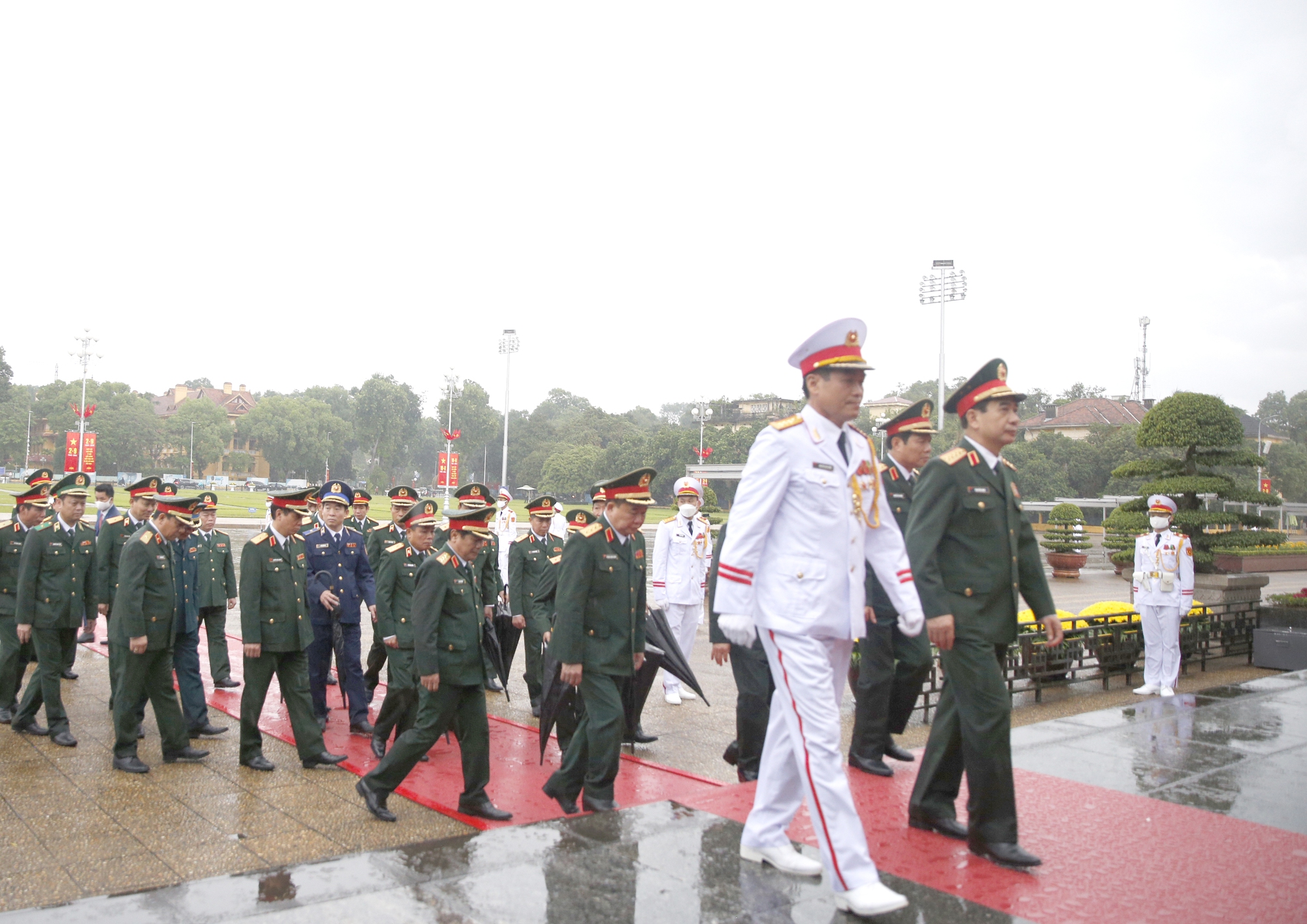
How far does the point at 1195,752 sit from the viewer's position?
19.6ft

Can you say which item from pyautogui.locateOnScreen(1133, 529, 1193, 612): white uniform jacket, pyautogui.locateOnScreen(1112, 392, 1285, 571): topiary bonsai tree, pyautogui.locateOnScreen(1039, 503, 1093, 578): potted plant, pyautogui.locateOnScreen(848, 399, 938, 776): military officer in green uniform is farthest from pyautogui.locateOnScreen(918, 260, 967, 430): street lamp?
pyautogui.locateOnScreen(848, 399, 938, 776): military officer in green uniform

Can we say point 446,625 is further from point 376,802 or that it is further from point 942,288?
point 942,288

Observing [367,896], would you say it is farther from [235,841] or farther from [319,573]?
[319,573]

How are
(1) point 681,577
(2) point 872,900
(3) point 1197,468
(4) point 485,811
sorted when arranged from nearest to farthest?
(2) point 872,900
(4) point 485,811
(1) point 681,577
(3) point 1197,468

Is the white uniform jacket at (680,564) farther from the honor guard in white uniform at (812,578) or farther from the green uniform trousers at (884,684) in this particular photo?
the honor guard in white uniform at (812,578)

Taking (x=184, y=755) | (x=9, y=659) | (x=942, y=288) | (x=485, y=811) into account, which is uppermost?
(x=942, y=288)

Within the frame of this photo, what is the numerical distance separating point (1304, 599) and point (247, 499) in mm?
66240

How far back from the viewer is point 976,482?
4.22 metres

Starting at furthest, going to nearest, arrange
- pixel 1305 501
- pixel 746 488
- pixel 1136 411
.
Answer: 1. pixel 1136 411
2. pixel 1305 501
3. pixel 746 488

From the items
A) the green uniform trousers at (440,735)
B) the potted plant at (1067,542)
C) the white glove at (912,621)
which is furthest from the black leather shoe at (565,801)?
the potted plant at (1067,542)

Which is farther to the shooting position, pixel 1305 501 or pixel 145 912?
pixel 1305 501

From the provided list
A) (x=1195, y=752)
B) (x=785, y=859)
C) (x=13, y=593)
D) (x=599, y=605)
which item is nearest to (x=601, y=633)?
(x=599, y=605)

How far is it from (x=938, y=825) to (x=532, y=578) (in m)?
5.15

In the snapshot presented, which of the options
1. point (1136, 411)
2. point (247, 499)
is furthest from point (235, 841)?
point (1136, 411)
